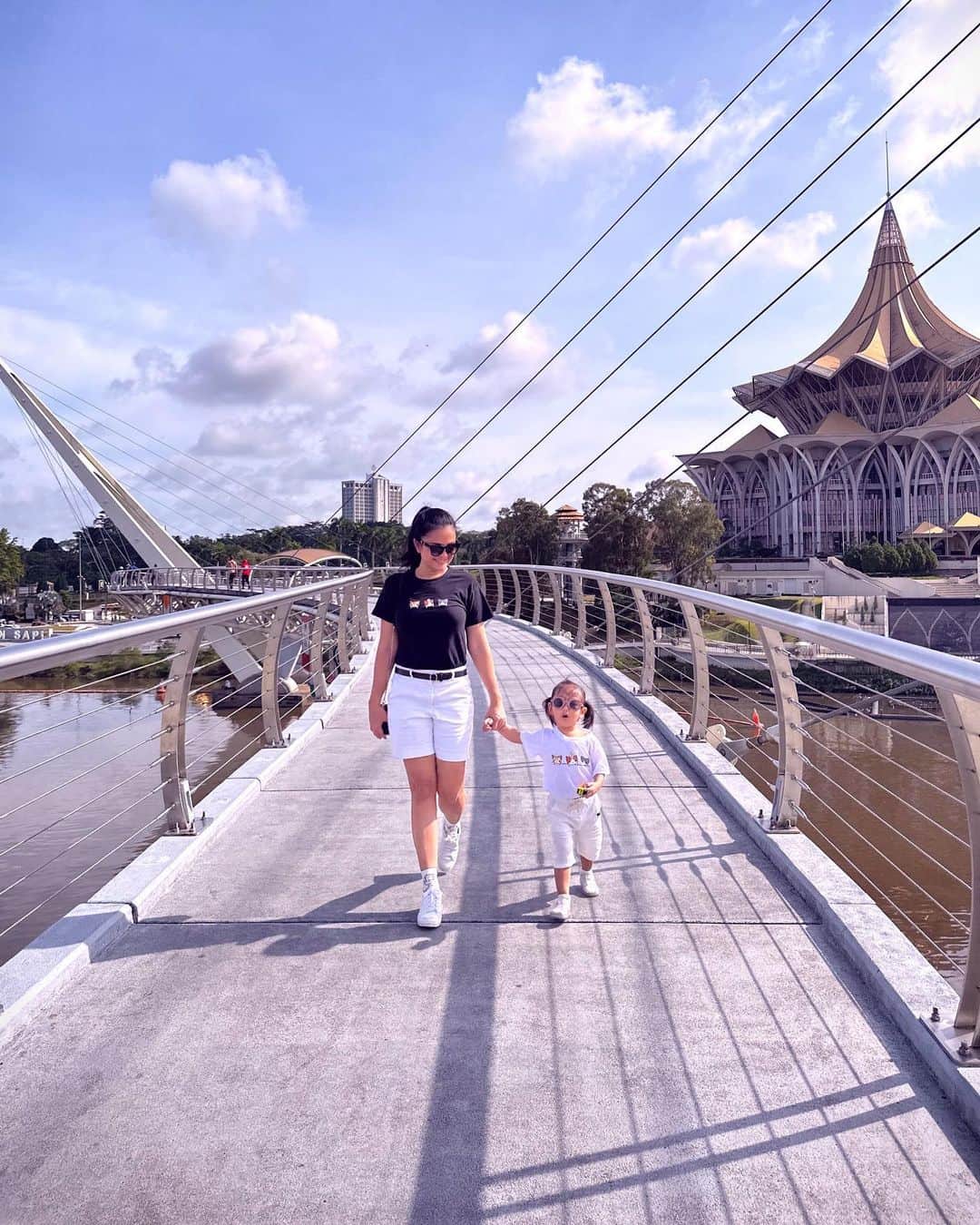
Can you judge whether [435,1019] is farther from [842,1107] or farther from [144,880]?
[144,880]

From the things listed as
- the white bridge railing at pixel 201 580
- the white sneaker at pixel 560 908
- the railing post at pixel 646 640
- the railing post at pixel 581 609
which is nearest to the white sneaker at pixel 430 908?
the white sneaker at pixel 560 908

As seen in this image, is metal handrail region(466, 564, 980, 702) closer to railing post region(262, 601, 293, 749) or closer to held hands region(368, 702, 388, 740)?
held hands region(368, 702, 388, 740)

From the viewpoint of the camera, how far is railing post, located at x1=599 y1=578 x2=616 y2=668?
9.25 m

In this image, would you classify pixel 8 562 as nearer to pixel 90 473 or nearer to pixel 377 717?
pixel 90 473

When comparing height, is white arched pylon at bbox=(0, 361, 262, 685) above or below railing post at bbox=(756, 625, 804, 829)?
above

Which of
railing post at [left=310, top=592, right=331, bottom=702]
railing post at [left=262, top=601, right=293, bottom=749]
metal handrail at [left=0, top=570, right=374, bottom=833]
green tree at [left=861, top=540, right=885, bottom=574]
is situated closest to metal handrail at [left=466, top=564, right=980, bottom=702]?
metal handrail at [left=0, top=570, right=374, bottom=833]

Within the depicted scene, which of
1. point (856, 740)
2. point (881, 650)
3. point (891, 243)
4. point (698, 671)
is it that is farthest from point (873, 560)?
point (881, 650)

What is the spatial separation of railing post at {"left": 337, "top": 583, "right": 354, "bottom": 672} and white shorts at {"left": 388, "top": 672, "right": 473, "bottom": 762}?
627cm

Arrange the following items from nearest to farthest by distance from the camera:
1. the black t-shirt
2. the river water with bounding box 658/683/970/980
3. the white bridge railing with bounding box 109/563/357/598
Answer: the black t-shirt
the river water with bounding box 658/683/970/980
the white bridge railing with bounding box 109/563/357/598

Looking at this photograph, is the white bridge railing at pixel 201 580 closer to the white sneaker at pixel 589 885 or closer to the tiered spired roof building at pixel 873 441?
the white sneaker at pixel 589 885

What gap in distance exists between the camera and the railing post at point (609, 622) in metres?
9.25

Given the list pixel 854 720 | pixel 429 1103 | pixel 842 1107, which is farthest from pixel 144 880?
pixel 854 720

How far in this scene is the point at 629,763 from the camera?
5984 millimetres

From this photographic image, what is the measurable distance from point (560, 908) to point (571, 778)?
0.45 m
